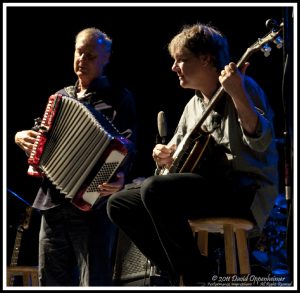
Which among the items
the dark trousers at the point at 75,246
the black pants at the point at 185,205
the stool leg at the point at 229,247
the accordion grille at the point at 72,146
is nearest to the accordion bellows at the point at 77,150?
the accordion grille at the point at 72,146

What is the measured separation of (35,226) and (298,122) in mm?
2671

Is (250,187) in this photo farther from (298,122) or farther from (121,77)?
(121,77)

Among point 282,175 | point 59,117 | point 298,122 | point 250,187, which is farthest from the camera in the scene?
point 282,175

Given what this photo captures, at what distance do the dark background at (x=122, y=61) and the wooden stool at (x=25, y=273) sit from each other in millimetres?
388

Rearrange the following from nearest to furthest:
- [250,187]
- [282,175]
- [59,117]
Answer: [250,187] < [59,117] < [282,175]

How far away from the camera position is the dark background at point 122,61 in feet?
13.1

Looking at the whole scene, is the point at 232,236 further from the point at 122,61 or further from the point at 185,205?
the point at 122,61

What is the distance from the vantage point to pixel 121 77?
4.32m

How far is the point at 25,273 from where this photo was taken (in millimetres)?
3756

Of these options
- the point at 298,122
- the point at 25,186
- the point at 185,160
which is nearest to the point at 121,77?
the point at 25,186

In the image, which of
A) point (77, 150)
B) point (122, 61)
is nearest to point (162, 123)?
point (77, 150)

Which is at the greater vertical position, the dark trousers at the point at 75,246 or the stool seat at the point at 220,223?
the stool seat at the point at 220,223

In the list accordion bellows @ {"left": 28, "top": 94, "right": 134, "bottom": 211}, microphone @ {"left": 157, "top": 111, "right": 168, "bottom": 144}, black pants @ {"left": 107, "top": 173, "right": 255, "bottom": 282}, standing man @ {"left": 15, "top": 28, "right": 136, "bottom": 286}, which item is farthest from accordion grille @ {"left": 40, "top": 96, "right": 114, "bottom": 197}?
black pants @ {"left": 107, "top": 173, "right": 255, "bottom": 282}

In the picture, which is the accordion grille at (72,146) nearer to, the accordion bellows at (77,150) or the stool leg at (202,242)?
the accordion bellows at (77,150)
